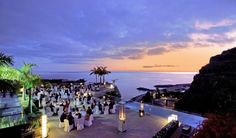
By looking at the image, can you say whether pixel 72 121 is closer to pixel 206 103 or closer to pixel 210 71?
pixel 206 103

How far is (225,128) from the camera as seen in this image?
6113mm

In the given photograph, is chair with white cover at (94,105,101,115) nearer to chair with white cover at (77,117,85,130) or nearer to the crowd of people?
the crowd of people

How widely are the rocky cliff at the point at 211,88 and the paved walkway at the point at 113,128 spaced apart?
21.8m

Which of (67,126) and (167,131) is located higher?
(167,131)

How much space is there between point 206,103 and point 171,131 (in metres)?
32.6

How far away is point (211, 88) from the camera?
42.8 m

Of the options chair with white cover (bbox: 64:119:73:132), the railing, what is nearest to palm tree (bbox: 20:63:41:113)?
chair with white cover (bbox: 64:119:73:132)

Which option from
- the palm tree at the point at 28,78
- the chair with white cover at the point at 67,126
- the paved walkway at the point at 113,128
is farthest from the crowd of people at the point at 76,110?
the palm tree at the point at 28,78

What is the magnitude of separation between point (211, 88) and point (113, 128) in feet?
103

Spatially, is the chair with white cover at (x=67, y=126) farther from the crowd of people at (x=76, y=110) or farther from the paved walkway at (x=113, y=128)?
the paved walkway at (x=113, y=128)

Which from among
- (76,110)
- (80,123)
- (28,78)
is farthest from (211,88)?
(28,78)

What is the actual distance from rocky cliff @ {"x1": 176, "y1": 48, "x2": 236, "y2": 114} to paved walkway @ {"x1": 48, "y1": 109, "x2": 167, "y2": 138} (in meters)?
21.8

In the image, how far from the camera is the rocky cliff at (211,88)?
3956 cm

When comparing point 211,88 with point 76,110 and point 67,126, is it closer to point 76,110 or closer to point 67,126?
point 76,110
